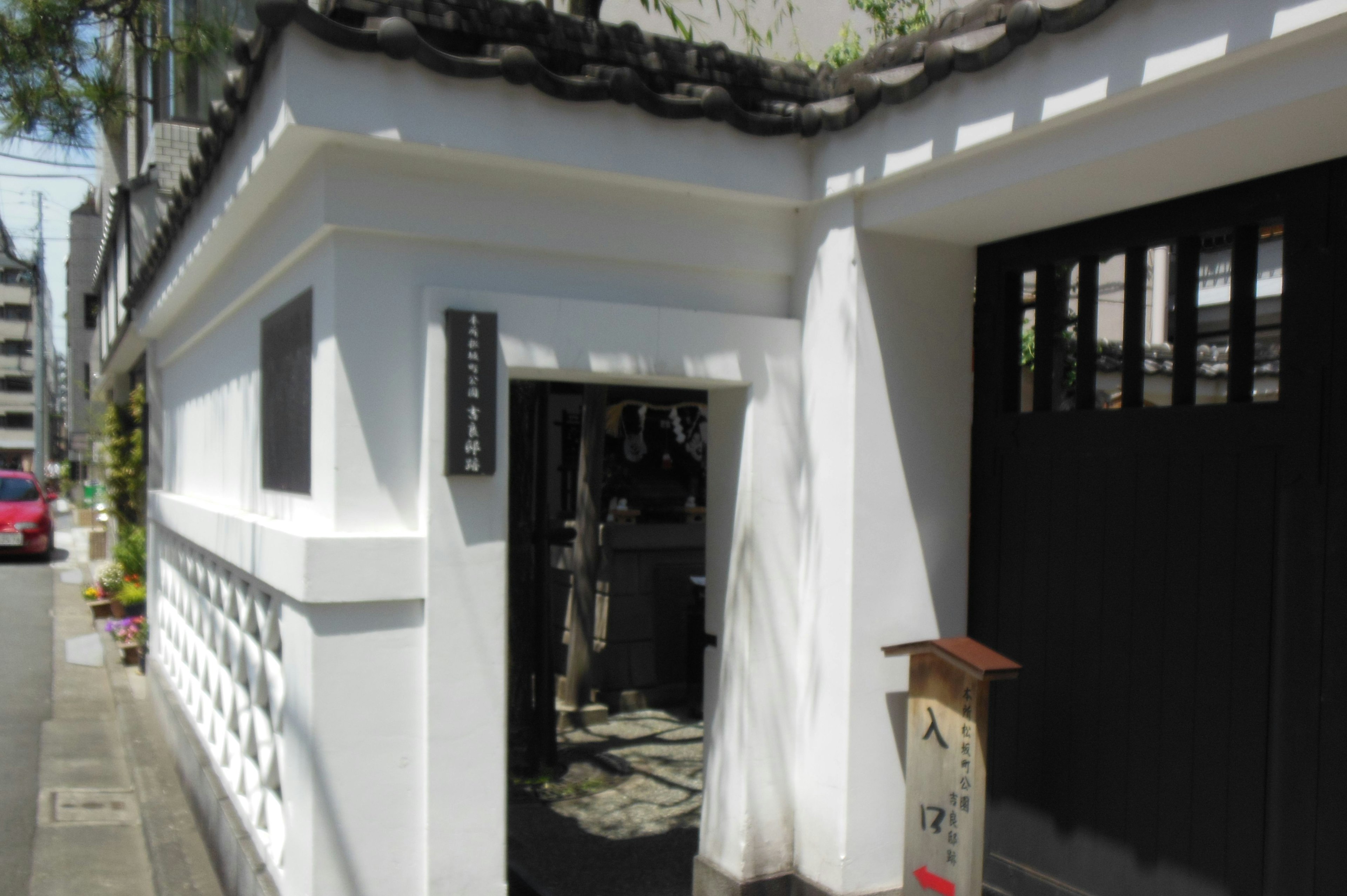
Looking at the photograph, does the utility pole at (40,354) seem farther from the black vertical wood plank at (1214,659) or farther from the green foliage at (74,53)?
the black vertical wood plank at (1214,659)

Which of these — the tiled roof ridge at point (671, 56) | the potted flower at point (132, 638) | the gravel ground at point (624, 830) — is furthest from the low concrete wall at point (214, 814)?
the tiled roof ridge at point (671, 56)

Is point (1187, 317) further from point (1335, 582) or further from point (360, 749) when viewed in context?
point (360, 749)

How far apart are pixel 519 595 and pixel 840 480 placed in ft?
11.1

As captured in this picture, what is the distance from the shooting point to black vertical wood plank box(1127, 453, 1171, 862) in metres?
4.27

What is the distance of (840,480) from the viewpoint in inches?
193

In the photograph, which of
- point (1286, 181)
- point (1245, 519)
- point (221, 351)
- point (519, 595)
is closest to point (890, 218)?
point (1286, 181)

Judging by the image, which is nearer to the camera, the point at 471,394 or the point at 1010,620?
the point at 471,394

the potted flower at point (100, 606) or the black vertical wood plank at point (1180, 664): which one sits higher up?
the black vertical wood plank at point (1180, 664)

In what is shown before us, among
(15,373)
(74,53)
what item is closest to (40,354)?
(74,53)

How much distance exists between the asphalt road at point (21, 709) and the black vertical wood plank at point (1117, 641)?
5.96 metres

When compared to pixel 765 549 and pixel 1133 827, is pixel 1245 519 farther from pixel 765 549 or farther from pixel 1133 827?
pixel 765 549

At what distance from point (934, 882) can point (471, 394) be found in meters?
2.76

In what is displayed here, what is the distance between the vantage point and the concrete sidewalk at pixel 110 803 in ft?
20.9

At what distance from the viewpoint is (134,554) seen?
560 inches
